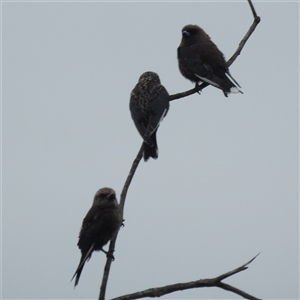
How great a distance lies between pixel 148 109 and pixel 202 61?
196 centimetres

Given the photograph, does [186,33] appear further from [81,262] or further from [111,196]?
[81,262]

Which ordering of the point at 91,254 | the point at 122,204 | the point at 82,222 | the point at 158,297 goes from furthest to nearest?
1. the point at 82,222
2. the point at 91,254
3. the point at 122,204
4. the point at 158,297

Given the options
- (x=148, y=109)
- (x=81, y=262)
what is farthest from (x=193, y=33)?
(x=81, y=262)

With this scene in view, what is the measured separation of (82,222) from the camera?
306 inches

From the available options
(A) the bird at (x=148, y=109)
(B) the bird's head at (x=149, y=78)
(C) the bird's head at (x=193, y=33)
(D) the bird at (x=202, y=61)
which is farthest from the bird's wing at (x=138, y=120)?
(C) the bird's head at (x=193, y=33)

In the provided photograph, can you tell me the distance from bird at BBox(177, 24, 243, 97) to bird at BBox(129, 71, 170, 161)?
0.67 metres

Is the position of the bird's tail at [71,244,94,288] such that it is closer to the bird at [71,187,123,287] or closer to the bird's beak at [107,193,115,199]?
the bird at [71,187,123,287]

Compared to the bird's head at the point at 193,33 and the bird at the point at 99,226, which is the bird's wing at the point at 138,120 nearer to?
the bird at the point at 99,226

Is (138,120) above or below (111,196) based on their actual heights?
A: above

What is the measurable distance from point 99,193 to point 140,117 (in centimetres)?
112

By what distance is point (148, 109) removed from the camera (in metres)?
8.06

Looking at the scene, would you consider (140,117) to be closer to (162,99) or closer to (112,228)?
(162,99)

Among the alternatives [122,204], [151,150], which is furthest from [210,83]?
[122,204]

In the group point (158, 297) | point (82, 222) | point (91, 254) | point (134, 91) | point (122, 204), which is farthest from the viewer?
point (134, 91)
